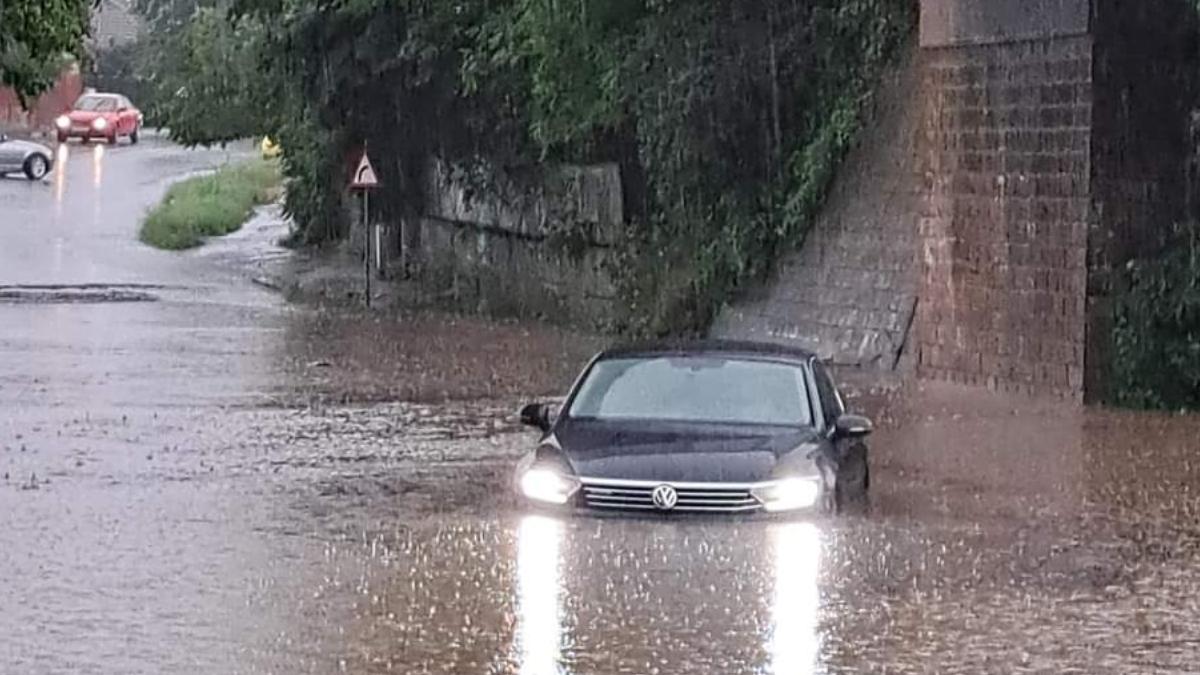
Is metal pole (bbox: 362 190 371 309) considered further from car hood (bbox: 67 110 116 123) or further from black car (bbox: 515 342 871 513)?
car hood (bbox: 67 110 116 123)

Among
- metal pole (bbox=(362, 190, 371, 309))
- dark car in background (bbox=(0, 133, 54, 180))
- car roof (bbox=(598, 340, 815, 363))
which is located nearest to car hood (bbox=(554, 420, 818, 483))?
car roof (bbox=(598, 340, 815, 363))

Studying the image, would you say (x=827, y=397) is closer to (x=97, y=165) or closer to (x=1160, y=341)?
(x=1160, y=341)

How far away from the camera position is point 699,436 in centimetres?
1451

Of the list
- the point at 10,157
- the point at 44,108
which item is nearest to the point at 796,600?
the point at 10,157

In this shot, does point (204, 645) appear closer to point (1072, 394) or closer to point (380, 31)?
point (1072, 394)

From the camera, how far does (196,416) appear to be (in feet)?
73.3

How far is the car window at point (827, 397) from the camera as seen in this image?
15109 mm

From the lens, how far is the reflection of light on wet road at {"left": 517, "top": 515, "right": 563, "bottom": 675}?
11.2 m

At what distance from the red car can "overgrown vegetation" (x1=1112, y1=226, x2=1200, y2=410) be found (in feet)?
179

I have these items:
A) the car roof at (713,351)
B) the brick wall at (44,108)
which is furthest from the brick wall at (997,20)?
the brick wall at (44,108)

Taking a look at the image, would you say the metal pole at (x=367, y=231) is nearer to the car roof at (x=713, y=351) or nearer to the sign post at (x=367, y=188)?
the sign post at (x=367, y=188)

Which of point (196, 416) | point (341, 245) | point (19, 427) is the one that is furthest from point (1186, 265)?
point (341, 245)

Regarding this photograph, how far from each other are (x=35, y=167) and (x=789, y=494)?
52097mm

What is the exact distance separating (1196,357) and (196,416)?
887 centimetres
